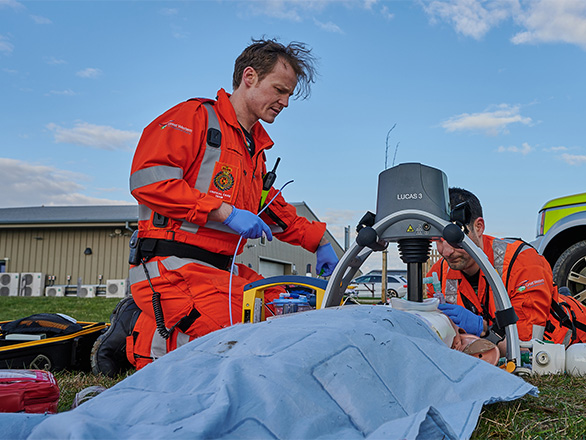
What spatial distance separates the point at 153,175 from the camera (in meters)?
2.67

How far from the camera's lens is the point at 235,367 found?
122cm

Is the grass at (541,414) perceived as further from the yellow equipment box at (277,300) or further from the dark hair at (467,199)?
the dark hair at (467,199)

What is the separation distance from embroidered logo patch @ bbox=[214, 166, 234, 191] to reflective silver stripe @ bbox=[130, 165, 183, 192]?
255mm

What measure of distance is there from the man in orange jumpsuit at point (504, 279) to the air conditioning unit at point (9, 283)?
19565 mm

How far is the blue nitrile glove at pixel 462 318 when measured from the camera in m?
2.60

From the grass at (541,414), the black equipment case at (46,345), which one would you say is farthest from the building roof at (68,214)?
the grass at (541,414)

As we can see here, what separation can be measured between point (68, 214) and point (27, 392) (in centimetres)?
2193

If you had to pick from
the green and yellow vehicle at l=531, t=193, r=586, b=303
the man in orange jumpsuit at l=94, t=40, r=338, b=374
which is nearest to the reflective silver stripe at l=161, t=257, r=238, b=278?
the man in orange jumpsuit at l=94, t=40, r=338, b=374

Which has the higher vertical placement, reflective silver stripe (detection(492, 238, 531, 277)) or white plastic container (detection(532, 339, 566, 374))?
reflective silver stripe (detection(492, 238, 531, 277))

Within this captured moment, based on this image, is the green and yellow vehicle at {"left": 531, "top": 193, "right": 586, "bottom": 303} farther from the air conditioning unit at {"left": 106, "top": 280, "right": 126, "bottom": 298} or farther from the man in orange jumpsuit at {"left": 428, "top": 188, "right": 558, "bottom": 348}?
the air conditioning unit at {"left": 106, "top": 280, "right": 126, "bottom": 298}

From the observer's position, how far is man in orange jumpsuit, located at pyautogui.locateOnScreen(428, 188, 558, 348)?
3041 millimetres

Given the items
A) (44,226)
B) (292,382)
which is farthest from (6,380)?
(44,226)

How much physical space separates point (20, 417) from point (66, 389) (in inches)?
62.8

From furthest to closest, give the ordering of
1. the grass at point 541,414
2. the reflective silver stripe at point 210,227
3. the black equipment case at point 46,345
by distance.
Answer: the black equipment case at point 46,345 < the reflective silver stripe at point 210,227 < the grass at point 541,414
